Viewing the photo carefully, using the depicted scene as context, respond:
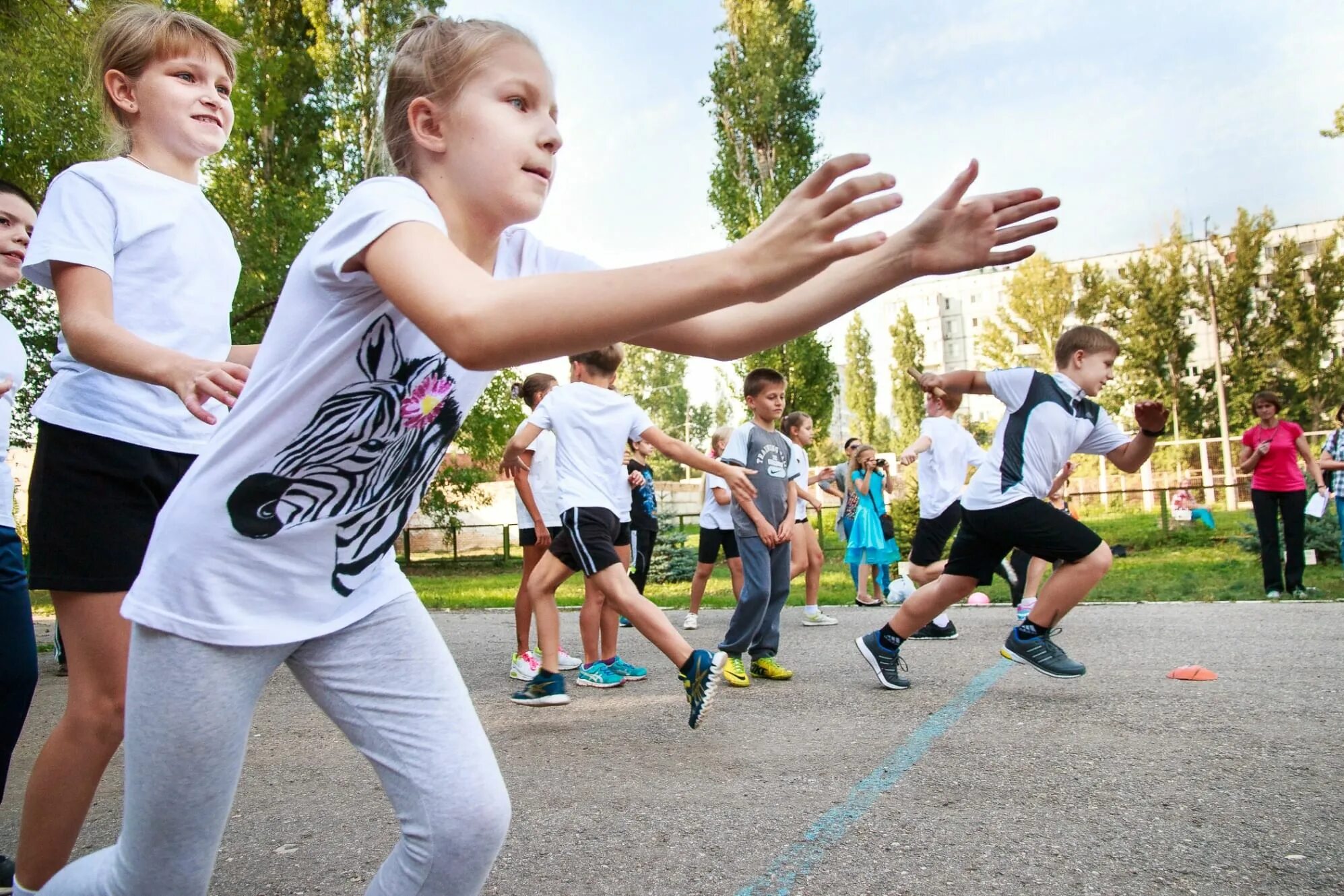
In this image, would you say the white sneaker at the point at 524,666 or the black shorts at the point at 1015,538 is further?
the white sneaker at the point at 524,666

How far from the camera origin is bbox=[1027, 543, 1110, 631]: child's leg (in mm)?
5230

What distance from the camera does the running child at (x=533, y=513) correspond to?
6367 millimetres

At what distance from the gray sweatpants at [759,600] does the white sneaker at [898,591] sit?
14.9 feet

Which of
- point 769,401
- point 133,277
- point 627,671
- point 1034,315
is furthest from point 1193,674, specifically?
point 1034,315

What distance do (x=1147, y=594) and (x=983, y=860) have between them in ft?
28.7

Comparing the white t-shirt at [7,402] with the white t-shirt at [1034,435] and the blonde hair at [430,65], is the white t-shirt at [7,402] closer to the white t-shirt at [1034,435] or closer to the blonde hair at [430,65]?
the blonde hair at [430,65]

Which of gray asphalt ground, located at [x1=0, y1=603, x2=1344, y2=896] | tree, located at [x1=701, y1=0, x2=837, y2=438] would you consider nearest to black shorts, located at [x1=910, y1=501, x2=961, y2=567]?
gray asphalt ground, located at [x1=0, y1=603, x2=1344, y2=896]

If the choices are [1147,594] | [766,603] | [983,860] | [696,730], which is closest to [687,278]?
[983,860]

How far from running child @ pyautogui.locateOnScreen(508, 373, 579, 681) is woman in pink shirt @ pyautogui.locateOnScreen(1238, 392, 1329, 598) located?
7101 millimetres

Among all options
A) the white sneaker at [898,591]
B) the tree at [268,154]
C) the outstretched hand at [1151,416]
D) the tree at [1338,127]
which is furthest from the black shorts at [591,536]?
the tree at [1338,127]

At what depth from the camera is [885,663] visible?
550 cm

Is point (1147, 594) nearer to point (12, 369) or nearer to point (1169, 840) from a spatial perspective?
point (1169, 840)

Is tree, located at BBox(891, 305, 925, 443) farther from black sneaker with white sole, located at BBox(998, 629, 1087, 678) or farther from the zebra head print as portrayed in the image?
the zebra head print

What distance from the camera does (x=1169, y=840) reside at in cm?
282
